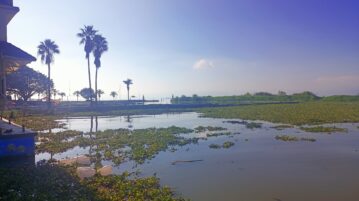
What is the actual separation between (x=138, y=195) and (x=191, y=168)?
497 centimetres

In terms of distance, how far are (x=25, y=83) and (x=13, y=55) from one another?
5195cm

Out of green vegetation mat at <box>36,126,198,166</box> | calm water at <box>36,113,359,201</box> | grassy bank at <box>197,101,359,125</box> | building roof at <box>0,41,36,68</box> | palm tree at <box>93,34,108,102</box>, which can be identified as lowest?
calm water at <box>36,113,359,201</box>

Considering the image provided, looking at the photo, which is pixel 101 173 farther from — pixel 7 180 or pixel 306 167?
pixel 306 167

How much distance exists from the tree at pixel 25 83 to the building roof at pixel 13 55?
127ft

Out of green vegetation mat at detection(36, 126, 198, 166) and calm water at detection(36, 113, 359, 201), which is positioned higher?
green vegetation mat at detection(36, 126, 198, 166)

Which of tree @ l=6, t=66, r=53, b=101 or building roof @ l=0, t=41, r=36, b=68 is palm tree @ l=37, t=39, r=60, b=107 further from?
building roof @ l=0, t=41, r=36, b=68

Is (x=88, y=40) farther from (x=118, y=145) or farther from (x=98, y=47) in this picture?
(x=118, y=145)

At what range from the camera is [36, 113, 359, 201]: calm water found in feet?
36.8

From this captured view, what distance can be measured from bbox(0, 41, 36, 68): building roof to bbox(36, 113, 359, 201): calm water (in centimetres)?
571

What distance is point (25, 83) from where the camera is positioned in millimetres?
61406

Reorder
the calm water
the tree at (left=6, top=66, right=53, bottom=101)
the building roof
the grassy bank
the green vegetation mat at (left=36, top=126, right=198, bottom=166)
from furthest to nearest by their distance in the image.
Answer: 1. the tree at (left=6, top=66, right=53, bottom=101)
2. the grassy bank
3. the green vegetation mat at (left=36, top=126, right=198, bottom=166)
4. the building roof
5. the calm water

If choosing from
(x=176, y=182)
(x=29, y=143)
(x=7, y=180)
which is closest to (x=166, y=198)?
(x=176, y=182)

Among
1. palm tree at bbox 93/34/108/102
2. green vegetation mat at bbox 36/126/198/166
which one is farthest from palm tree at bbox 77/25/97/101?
green vegetation mat at bbox 36/126/198/166

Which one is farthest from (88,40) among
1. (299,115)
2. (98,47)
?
(299,115)
